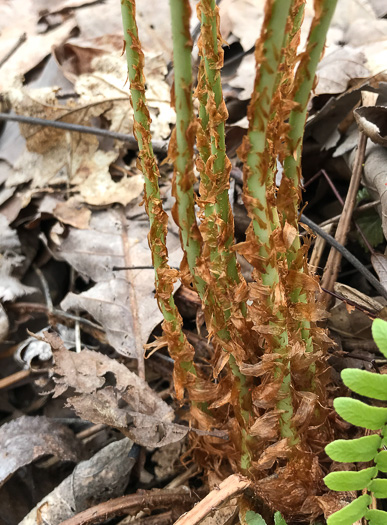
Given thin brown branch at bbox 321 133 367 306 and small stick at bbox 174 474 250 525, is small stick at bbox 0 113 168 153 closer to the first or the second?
thin brown branch at bbox 321 133 367 306

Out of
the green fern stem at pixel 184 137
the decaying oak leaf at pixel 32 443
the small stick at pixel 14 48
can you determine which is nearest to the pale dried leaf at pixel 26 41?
the small stick at pixel 14 48

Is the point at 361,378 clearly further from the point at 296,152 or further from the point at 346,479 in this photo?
the point at 296,152

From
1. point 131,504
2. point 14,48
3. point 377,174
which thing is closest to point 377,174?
point 377,174

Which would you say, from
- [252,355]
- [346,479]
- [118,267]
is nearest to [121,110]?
[118,267]

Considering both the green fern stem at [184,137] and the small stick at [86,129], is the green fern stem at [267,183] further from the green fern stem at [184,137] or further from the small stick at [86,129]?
the small stick at [86,129]

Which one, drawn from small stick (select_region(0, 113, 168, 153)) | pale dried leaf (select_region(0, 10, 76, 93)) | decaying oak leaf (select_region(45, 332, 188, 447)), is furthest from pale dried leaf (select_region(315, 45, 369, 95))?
pale dried leaf (select_region(0, 10, 76, 93))

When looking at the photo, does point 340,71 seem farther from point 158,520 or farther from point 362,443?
point 158,520
